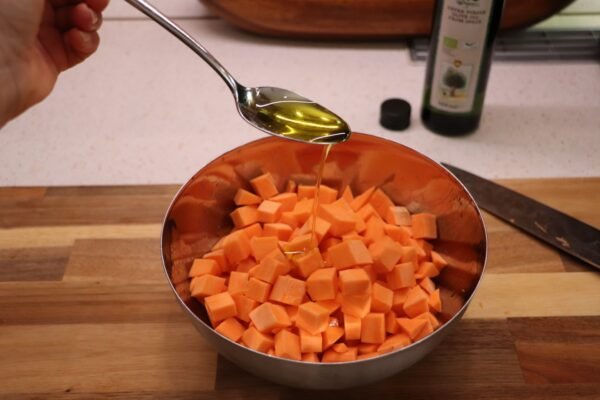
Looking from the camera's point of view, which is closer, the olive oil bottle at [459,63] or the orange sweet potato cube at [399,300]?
the orange sweet potato cube at [399,300]

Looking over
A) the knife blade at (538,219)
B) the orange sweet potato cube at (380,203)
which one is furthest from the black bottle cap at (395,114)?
the orange sweet potato cube at (380,203)

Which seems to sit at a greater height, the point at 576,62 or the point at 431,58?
the point at 431,58

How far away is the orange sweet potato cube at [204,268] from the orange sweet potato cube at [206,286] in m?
0.01

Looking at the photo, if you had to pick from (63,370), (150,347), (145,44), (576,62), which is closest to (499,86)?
(576,62)

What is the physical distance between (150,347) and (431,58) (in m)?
0.82

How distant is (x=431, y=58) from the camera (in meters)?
1.28

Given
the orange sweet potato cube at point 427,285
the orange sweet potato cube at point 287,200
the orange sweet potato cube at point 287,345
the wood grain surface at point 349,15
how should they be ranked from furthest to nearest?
the wood grain surface at point 349,15 < the orange sweet potato cube at point 287,200 < the orange sweet potato cube at point 427,285 < the orange sweet potato cube at point 287,345

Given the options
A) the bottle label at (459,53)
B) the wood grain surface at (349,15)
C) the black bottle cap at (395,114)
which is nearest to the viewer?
the bottle label at (459,53)

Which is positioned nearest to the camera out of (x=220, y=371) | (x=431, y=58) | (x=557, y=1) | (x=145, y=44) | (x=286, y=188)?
(x=220, y=371)

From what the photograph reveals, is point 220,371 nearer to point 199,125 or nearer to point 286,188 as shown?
point 286,188

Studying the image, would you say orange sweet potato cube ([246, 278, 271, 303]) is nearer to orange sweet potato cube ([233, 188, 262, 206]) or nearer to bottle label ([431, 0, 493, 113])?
orange sweet potato cube ([233, 188, 262, 206])

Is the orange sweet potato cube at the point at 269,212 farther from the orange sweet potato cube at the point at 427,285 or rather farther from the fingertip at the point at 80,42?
the fingertip at the point at 80,42

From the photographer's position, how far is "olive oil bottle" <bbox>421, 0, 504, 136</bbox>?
1167 millimetres

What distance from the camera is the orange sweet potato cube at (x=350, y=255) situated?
2.97ft
